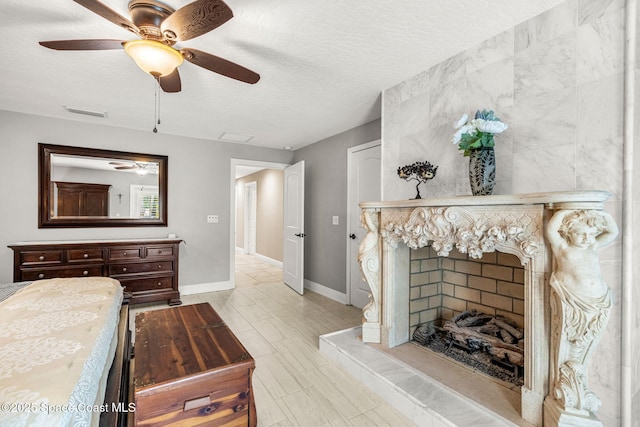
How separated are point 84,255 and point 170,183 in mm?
1390

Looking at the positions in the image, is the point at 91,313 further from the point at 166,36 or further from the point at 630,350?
the point at 630,350

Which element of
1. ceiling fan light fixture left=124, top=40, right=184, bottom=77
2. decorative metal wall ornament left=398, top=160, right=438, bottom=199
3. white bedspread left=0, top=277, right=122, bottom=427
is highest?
ceiling fan light fixture left=124, top=40, right=184, bottom=77

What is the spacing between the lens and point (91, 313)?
1522 mm

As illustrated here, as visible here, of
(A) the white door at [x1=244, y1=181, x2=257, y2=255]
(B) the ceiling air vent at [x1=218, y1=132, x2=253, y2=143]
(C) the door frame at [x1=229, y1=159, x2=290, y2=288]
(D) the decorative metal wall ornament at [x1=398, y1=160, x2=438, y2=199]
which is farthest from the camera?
(A) the white door at [x1=244, y1=181, x2=257, y2=255]

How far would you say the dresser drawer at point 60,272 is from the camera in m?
3.13

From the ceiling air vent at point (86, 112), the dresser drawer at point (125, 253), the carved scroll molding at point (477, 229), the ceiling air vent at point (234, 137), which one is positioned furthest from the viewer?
the ceiling air vent at point (234, 137)

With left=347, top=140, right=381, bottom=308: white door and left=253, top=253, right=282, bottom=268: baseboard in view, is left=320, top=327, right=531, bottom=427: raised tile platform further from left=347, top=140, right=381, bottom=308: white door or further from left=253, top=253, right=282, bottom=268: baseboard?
left=253, top=253, right=282, bottom=268: baseboard

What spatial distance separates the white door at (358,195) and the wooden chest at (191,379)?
7.66ft

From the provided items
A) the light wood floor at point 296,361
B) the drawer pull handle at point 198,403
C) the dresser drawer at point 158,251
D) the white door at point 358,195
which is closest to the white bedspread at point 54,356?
the drawer pull handle at point 198,403

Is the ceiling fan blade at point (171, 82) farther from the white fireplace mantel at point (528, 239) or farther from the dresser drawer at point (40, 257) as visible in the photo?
the dresser drawer at point (40, 257)

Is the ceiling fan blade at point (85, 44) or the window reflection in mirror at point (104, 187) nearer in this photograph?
the ceiling fan blade at point (85, 44)

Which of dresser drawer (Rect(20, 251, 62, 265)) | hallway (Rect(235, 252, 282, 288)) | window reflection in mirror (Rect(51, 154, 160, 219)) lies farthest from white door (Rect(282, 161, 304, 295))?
dresser drawer (Rect(20, 251, 62, 265))

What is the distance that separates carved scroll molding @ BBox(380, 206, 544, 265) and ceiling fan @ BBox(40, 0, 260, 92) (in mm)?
1611

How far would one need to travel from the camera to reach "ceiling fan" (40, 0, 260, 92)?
4.47ft
